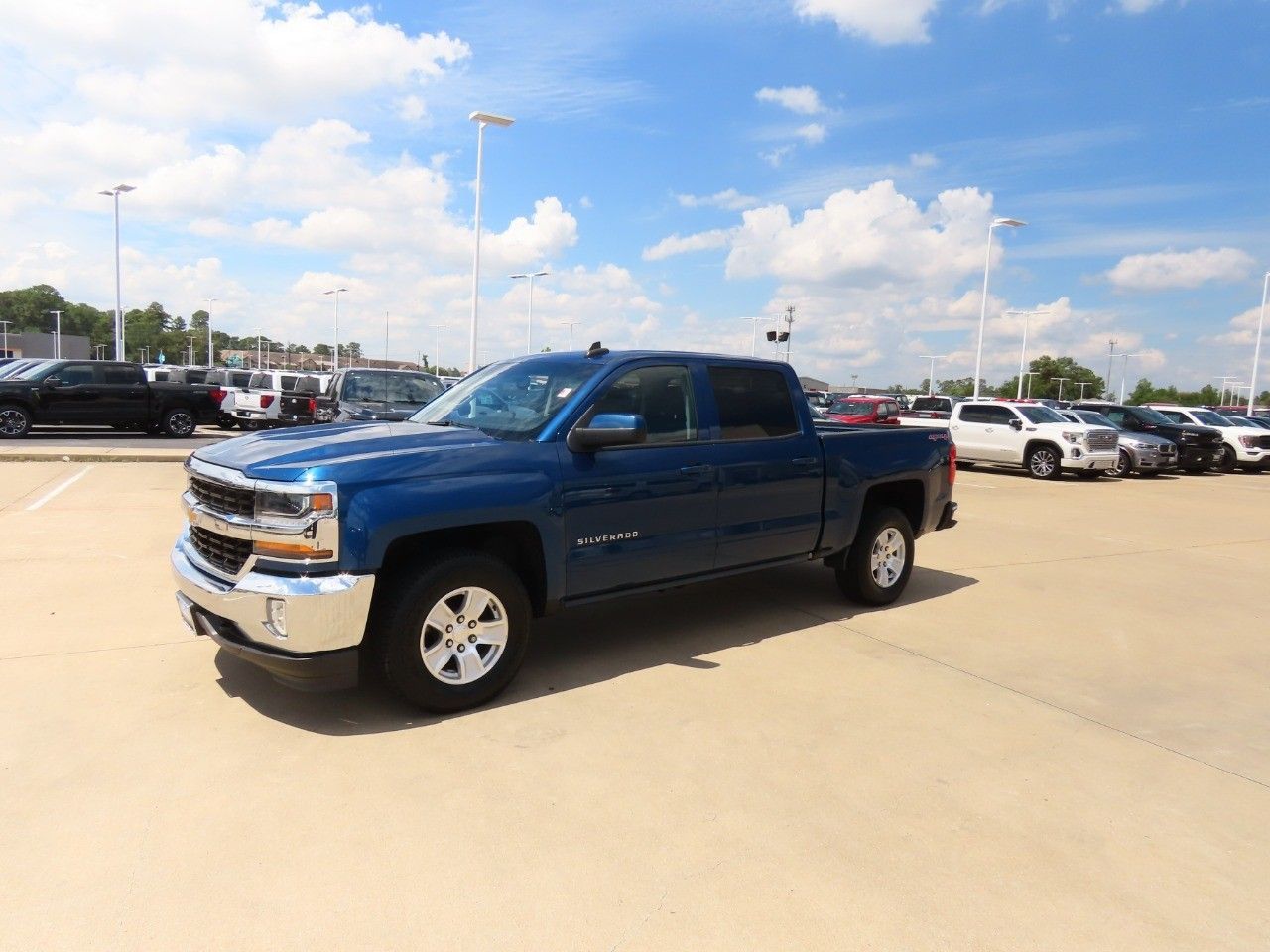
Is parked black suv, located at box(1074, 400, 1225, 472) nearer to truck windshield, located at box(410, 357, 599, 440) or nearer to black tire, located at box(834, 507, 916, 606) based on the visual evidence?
black tire, located at box(834, 507, 916, 606)

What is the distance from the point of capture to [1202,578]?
814 cm

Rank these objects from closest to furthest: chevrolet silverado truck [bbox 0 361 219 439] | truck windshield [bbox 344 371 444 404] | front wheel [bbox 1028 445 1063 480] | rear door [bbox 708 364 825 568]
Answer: rear door [bbox 708 364 825 568]
truck windshield [bbox 344 371 444 404]
chevrolet silverado truck [bbox 0 361 219 439]
front wheel [bbox 1028 445 1063 480]

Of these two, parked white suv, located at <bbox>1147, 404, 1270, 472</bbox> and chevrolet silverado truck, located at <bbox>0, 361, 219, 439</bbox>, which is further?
parked white suv, located at <bbox>1147, 404, 1270, 472</bbox>

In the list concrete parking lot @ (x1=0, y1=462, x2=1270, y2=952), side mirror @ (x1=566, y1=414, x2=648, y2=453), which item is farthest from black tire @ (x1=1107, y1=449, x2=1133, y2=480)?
side mirror @ (x1=566, y1=414, x2=648, y2=453)

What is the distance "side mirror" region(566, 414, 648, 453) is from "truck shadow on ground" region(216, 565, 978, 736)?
1.34 m

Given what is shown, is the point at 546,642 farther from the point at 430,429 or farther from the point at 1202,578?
the point at 1202,578

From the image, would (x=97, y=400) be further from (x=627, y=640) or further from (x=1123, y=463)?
(x=1123, y=463)

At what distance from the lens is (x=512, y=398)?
5082 millimetres

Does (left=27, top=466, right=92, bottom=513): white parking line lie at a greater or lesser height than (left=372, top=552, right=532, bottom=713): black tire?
lesser

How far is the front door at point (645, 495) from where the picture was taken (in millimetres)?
4539

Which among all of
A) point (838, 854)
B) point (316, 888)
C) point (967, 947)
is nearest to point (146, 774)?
point (316, 888)

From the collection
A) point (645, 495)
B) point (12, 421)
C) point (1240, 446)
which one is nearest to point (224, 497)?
point (645, 495)

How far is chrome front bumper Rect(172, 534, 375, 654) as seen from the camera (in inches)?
145

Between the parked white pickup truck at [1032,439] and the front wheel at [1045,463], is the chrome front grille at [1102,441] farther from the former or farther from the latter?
the front wheel at [1045,463]
